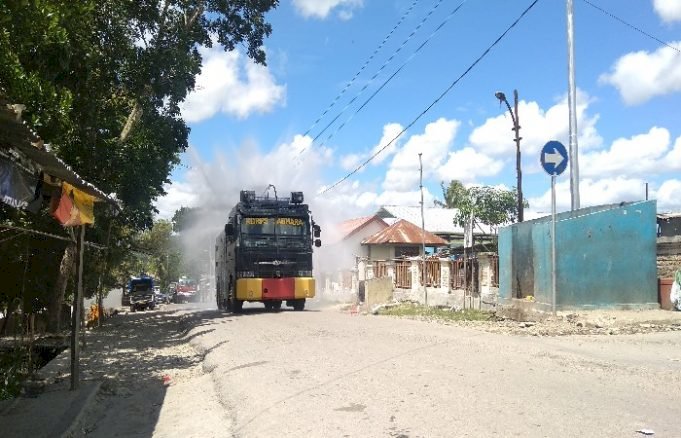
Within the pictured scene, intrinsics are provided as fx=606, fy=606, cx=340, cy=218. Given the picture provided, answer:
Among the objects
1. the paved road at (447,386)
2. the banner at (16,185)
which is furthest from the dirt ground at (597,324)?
the banner at (16,185)

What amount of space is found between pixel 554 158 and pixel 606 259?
2.96 meters

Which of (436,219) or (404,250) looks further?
(436,219)

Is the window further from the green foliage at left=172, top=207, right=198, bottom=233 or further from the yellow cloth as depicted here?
the yellow cloth

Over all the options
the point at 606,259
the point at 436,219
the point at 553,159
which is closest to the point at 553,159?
the point at 553,159

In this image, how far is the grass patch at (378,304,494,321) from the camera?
52.7ft

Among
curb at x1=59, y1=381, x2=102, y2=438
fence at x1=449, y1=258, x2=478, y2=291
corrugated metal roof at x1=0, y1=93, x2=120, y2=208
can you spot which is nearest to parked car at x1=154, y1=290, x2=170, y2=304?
fence at x1=449, y1=258, x2=478, y2=291

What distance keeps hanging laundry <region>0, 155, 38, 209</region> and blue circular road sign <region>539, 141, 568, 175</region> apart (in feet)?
30.3

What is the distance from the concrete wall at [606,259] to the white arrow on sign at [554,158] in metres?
1.97

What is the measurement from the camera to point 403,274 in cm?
2641

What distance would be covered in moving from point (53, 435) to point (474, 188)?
3892 cm

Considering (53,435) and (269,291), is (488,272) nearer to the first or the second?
(269,291)

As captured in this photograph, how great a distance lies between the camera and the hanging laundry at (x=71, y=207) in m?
6.63

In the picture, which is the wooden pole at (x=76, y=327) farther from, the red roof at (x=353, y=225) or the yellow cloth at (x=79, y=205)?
the red roof at (x=353, y=225)

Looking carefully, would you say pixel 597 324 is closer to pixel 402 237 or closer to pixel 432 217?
pixel 402 237
